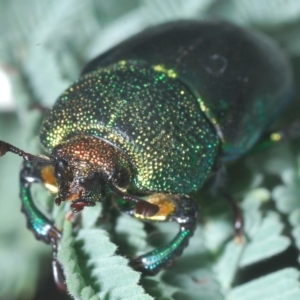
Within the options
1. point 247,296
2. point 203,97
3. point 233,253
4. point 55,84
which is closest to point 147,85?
point 203,97

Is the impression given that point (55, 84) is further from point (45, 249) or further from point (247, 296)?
point (247, 296)

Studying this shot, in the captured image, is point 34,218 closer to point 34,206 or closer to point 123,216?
point 34,206

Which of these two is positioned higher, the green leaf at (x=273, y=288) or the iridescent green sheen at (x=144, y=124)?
the iridescent green sheen at (x=144, y=124)

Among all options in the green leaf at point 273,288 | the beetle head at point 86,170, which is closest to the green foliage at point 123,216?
the green leaf at point 273,288

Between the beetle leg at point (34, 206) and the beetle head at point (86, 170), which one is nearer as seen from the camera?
the beetle head at point (86, 170)

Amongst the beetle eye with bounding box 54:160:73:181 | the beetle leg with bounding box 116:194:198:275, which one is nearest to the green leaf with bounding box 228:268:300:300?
the beetle leg with bounding box 116:194:198:275

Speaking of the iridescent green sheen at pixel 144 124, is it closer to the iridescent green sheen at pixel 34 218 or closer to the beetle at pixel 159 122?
the beetle at pixel 159 122
